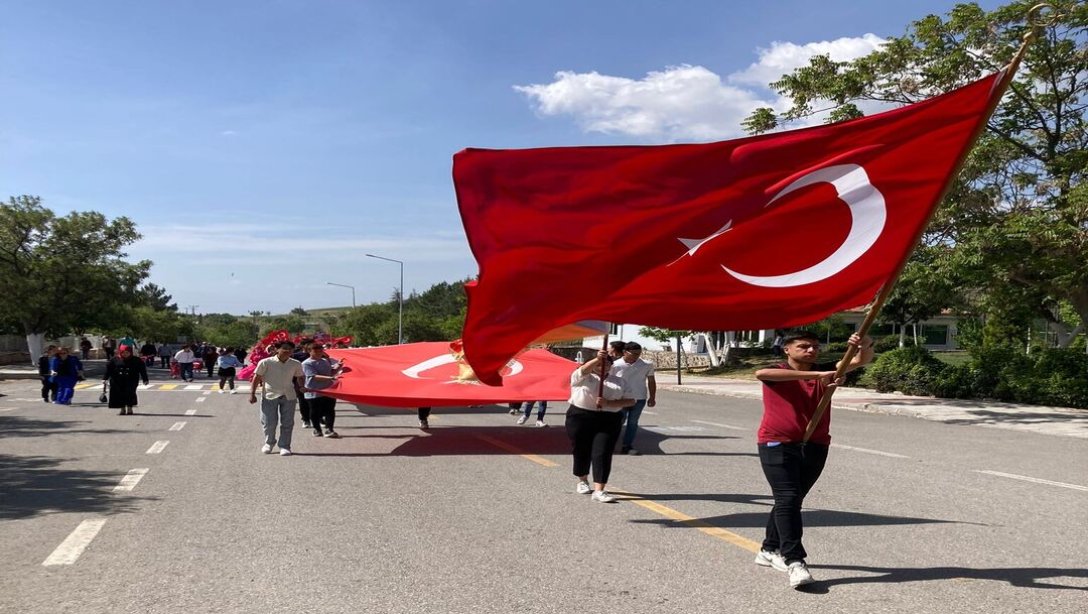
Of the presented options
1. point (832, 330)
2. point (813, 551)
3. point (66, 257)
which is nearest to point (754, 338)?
point (832, 330)

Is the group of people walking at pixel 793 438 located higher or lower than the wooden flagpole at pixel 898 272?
lower

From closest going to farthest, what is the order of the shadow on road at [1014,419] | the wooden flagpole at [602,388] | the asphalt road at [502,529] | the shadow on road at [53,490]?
the asphalt road at [502,529]
the shadow on road at [53,490]
the wooden flagpole at [602,388]
the shadow on road at [1014,419]

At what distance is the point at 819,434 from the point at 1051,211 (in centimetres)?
1679

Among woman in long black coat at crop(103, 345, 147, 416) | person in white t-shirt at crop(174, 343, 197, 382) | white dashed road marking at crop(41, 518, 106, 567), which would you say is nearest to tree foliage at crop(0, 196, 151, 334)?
person in white t-shirt at crop(174, 343, 197, 382)

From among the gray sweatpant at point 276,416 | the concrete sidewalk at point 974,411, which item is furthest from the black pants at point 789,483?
the concrete sidewalk at point 974,411

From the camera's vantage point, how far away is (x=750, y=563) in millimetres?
6406

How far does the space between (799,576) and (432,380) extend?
947cm

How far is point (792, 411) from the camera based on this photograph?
6.07 metres

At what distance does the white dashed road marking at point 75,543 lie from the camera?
6.32 m

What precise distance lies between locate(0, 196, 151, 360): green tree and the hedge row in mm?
35199

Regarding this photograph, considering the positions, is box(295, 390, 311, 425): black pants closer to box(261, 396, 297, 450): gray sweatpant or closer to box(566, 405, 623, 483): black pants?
box(261, 396, 297, 450): gray sweatpant

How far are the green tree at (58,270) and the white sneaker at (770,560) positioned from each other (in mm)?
43245

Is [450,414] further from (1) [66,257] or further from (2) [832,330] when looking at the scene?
(2) [832,330]

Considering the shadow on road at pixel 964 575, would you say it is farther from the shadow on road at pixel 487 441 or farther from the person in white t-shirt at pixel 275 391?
the person in white t-shirt at pixel 275 391
